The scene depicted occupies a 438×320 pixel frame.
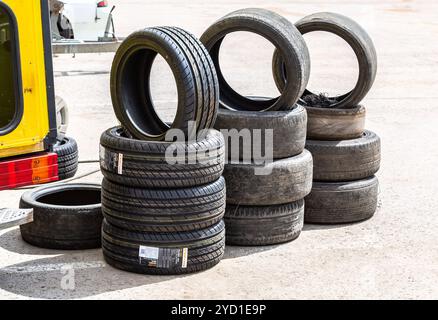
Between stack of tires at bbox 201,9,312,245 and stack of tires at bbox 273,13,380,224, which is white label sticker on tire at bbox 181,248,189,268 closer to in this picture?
stack of tires at bbox 201,9,312,245

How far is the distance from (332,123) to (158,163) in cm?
215

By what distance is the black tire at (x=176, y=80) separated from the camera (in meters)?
5.94

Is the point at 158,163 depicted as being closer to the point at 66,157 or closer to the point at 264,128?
the point at 264,128

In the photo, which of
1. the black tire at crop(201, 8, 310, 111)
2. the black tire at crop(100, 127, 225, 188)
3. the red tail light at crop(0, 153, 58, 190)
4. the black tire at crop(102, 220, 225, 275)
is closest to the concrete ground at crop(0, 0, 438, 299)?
the black tire at crop(102, 220, 225, 275)

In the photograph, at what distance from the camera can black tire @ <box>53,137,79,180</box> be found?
27.2 ft

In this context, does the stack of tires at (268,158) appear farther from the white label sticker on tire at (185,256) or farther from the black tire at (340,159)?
the white label sticker on tire at (185,256)

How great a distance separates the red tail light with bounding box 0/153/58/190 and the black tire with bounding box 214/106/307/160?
1.47 m

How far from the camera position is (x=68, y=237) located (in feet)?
21.3

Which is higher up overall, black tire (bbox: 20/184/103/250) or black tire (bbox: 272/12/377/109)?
A: black tire (bbox: 272/12/377/109)

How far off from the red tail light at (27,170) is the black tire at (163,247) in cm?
97

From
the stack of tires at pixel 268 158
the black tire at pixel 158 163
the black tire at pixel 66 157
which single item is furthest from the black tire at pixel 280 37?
the black tire at pixel 66 157

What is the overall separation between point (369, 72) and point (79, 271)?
321cm

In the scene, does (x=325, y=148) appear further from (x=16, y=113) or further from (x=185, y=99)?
(x=16, y=113)

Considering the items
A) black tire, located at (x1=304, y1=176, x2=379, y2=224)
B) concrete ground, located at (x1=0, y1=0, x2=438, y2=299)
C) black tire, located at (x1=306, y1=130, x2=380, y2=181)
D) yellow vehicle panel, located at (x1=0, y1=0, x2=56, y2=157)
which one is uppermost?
yellow vehicle panel, located at (x1=0, y1=0, x2=56, y2=157)
